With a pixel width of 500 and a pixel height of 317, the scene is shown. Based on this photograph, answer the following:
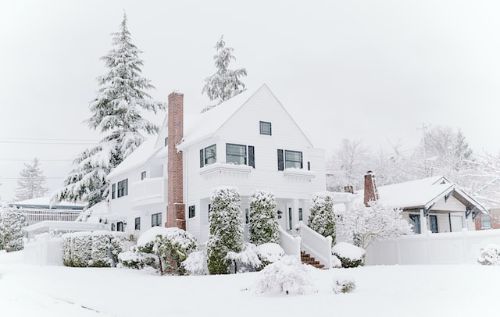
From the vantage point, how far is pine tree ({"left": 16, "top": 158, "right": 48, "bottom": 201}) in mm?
86812

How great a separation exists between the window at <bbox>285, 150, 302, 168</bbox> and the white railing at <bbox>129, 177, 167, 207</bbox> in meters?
6.46

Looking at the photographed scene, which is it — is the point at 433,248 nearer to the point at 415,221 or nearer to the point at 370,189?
the point at 370,189

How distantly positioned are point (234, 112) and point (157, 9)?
51.9 feet

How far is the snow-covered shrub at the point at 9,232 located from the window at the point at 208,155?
2019 cm

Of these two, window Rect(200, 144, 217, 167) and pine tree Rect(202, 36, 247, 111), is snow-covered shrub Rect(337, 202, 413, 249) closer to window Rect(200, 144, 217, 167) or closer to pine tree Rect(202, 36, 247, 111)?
window Rect(200, 144, 217, 167)

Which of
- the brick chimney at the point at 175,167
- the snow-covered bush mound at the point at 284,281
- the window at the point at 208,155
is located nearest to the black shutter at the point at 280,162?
the window at the point at 208,155

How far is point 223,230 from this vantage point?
22.0 metres

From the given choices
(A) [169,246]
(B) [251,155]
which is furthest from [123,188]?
(A) [169,246]

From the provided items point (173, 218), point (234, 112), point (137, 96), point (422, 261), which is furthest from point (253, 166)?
point (137, 96)

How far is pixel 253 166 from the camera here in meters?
25.5

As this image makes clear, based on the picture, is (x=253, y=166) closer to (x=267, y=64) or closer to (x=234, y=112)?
(x=234, y=112)

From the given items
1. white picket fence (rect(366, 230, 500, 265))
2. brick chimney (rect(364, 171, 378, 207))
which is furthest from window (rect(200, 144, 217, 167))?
white picket fence (rect(366, 230, 500, 265))

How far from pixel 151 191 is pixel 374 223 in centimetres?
1144

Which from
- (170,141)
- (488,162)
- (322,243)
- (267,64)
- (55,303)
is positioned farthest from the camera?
(170,141)
